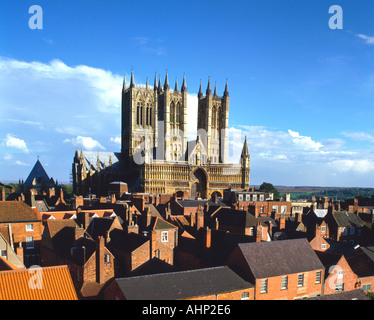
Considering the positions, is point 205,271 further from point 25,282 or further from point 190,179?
point 190,179

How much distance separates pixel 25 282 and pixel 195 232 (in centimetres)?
2453

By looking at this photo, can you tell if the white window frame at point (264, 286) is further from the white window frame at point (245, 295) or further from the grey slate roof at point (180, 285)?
the white window frame at point (245, 295)

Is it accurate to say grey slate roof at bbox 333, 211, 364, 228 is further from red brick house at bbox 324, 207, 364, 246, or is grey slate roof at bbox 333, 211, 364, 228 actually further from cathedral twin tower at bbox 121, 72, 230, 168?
cathedral twin tower at bbox 121, 72, 230, 168

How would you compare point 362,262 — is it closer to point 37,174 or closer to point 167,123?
point 167,123

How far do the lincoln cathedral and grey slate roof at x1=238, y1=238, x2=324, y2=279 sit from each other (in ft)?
258

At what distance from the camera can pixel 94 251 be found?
29.0 meters

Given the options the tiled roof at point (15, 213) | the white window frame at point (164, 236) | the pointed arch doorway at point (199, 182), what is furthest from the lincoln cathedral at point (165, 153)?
the white window frame at point (164, 236)

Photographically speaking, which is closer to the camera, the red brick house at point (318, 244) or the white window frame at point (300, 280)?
the white window frame at point (300, 280)

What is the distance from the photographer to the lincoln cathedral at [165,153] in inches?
4392

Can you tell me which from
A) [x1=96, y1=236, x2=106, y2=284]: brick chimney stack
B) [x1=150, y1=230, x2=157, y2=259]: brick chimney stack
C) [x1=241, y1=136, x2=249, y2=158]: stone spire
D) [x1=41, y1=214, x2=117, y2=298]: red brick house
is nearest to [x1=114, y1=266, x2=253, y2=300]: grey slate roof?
[x1=96, y1=236, x2=106, y2=284]: brick chimney stack

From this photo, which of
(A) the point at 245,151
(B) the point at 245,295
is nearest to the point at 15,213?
(B) the point at 245,295

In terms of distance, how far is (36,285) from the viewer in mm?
19828
